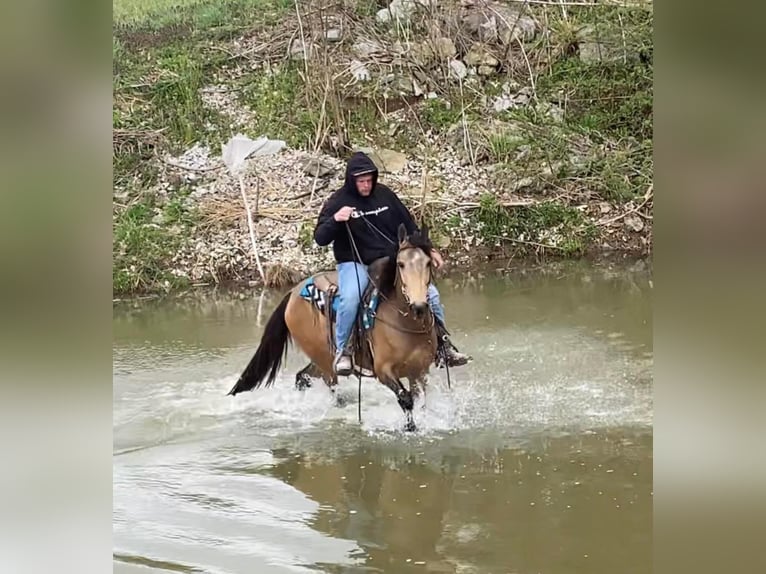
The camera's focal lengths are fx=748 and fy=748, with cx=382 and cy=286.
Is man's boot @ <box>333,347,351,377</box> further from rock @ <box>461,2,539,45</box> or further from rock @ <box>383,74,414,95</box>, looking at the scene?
rock @ <box>461,2,539,45</box>

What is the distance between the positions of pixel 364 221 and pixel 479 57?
135 centimetres

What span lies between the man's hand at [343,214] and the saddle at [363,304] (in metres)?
0.21

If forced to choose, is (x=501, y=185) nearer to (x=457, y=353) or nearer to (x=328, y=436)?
(x=457, y=353)

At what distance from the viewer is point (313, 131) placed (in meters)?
3.67

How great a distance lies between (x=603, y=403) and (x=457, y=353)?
60 cm

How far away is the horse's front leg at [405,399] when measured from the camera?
2873mm

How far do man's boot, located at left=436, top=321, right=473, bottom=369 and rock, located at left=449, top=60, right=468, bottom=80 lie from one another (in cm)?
146

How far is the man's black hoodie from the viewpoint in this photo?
9.66ft

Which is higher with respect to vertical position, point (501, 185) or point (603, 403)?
point (501, 185)

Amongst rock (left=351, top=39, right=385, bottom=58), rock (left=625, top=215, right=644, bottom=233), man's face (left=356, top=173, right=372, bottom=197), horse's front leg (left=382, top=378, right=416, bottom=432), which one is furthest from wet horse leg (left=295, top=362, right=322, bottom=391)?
rock (left=351, top=39, right=385, bottom=58)

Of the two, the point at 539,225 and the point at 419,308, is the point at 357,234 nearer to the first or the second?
the point at 419,308

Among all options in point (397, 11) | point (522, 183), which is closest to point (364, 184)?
point (522, 183)
